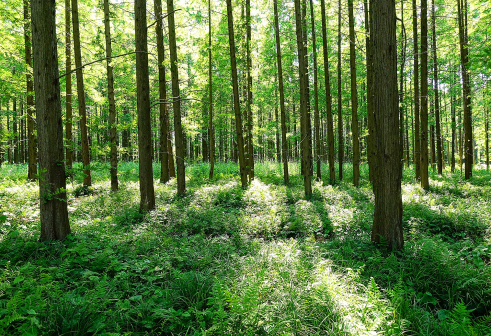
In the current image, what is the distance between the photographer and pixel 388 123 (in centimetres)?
525

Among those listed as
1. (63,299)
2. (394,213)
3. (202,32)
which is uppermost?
(202,32)

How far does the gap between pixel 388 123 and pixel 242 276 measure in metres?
4.11

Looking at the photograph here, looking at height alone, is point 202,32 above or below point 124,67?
above

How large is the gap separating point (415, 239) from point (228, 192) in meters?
6.89

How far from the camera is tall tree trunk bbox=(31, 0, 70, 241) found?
4.74 m

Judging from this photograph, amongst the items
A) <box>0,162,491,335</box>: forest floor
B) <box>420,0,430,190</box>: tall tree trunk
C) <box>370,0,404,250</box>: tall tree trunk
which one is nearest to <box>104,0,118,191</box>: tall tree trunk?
<box>0,162,491,335</box>: forest floor

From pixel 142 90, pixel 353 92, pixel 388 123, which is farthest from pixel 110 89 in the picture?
pixel 353 92

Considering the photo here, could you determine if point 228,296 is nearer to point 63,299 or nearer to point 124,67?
point 63,299

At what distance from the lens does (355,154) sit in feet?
43.8

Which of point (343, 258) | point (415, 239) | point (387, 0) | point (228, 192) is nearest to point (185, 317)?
point (343, 258)

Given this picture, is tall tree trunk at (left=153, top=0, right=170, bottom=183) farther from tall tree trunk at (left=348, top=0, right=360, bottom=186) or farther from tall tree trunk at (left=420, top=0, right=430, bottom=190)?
tall tree trunk at (left=420, top=0, right=430, bottom=190)

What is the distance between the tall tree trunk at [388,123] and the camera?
519 cm

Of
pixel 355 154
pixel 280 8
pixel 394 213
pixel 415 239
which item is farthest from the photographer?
pixel 280 8

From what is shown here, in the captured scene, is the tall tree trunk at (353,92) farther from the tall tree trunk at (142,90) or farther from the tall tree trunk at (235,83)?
the tall tree trunk at (142,90)
